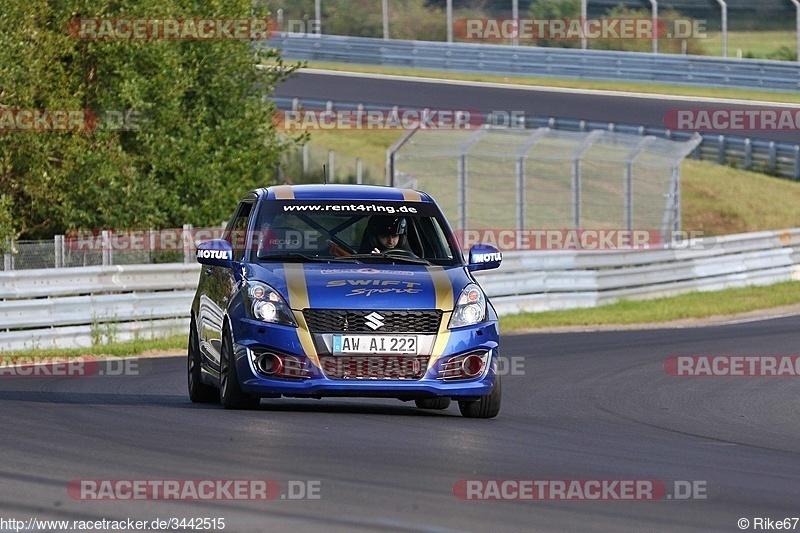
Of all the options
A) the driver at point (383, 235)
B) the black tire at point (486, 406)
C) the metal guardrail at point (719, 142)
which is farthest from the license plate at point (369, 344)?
the metal guardrail at point (719, 142)

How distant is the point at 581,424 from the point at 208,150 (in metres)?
15.9

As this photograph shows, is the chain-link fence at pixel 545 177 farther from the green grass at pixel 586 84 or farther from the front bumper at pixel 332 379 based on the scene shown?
the front bumper at pixel 332 379

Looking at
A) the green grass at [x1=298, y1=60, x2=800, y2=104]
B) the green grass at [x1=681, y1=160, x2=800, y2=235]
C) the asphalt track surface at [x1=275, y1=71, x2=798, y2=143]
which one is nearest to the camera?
the green grass at [x1=681, y1=160, x2=800, y2=235]

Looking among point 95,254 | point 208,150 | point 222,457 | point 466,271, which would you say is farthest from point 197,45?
point 222,457

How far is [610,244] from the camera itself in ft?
100

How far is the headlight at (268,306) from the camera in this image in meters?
10.6

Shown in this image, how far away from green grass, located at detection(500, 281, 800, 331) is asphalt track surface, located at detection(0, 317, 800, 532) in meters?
8.05

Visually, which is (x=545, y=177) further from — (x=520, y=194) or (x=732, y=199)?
(x=520, y=194)

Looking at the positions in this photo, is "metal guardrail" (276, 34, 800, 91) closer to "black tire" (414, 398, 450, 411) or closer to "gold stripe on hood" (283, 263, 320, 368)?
"black tire" (414, 398, 450, 411)

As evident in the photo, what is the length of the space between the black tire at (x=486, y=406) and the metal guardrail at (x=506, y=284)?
334 inches

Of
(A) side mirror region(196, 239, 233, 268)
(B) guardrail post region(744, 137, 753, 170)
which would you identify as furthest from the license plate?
(B) guardrail post region(744, 137, 753, 170)

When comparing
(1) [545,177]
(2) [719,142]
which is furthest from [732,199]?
(1) [545,177]

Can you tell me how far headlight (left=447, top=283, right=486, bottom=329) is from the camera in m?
10.7

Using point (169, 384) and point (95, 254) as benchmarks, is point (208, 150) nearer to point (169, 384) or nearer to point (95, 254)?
point (95, 254)
